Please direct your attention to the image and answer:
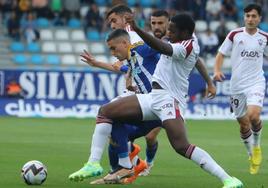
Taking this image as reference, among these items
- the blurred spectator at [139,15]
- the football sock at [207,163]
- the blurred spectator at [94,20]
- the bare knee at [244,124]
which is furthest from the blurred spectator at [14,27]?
the football sock at [207,163]

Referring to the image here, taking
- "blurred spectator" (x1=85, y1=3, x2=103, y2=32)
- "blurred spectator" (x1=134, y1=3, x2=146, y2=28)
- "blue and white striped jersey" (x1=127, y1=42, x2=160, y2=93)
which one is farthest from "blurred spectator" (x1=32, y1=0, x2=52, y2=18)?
"blue and white striped jersey" (x1=127, y1=42, x2=160, y2=93)

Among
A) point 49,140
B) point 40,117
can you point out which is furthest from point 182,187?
point 40,117

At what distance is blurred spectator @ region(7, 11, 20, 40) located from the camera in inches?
1296

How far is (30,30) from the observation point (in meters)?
33.3

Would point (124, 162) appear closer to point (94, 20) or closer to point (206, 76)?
point (206, 76)

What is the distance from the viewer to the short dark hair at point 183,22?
33.6 feet

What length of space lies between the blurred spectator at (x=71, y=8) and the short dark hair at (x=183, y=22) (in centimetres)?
2454

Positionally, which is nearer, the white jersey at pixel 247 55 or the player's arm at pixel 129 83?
the player's arm at pixel 129 83

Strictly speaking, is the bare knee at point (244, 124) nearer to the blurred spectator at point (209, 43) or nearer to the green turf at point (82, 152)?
the green turf at point (82, 152)

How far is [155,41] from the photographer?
9766mm

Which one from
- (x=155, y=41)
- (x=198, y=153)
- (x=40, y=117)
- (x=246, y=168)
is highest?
(x=155, y=41)

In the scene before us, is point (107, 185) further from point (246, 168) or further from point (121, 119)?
point (246, 168)

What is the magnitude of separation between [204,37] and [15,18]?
7358mm

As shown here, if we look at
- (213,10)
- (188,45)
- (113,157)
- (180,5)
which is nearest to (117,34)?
(188,45)
